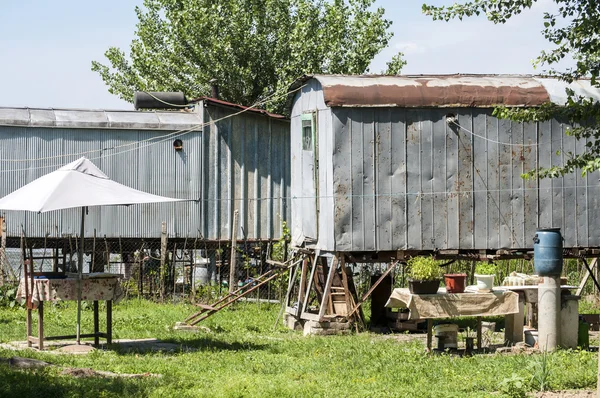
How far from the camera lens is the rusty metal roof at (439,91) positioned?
626 inches

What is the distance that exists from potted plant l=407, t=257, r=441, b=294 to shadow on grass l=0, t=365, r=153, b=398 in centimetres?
422

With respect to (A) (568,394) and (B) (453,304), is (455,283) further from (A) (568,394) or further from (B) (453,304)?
(A) (568,394)

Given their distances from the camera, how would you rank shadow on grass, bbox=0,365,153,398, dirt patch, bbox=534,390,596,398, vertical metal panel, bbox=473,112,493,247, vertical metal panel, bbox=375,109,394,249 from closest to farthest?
shadow on grass, bbox=0,365,153,398
dirt patch, bbox=534,390,596,398
vertical metal panel, bbox=375,109,394,249
vertical metal panel, bbox=473,112,493,247

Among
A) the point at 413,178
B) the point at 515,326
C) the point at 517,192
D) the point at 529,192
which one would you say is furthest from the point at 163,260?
the point at 515,326

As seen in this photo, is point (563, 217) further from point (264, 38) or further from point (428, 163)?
point (264, 38)

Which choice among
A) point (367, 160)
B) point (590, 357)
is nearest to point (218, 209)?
point (367, 160)

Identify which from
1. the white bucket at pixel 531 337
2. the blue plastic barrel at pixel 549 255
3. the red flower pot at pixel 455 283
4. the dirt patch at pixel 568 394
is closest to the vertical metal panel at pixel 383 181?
the red flower pot at pixel 455 283

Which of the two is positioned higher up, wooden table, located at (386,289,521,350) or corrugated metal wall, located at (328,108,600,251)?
corrugated metal wall, located at (328,108,600,251)

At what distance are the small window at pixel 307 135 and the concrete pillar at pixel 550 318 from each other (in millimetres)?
5625

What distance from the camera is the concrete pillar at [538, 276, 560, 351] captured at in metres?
12.8

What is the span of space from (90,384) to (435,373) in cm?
400

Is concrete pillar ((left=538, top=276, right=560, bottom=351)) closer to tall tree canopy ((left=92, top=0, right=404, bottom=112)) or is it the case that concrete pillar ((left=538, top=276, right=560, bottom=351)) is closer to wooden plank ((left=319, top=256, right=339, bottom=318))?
wooden plank ((left=319, top=256, right=339, bottom=318))

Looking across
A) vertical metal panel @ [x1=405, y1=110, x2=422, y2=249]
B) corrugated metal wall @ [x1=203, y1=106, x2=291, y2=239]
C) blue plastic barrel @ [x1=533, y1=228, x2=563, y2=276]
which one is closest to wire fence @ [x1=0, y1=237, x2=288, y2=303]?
corrugated metal wall @ [x1=203, y1=106, x2=291, y2=239]

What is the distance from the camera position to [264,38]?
3073 centimetres
